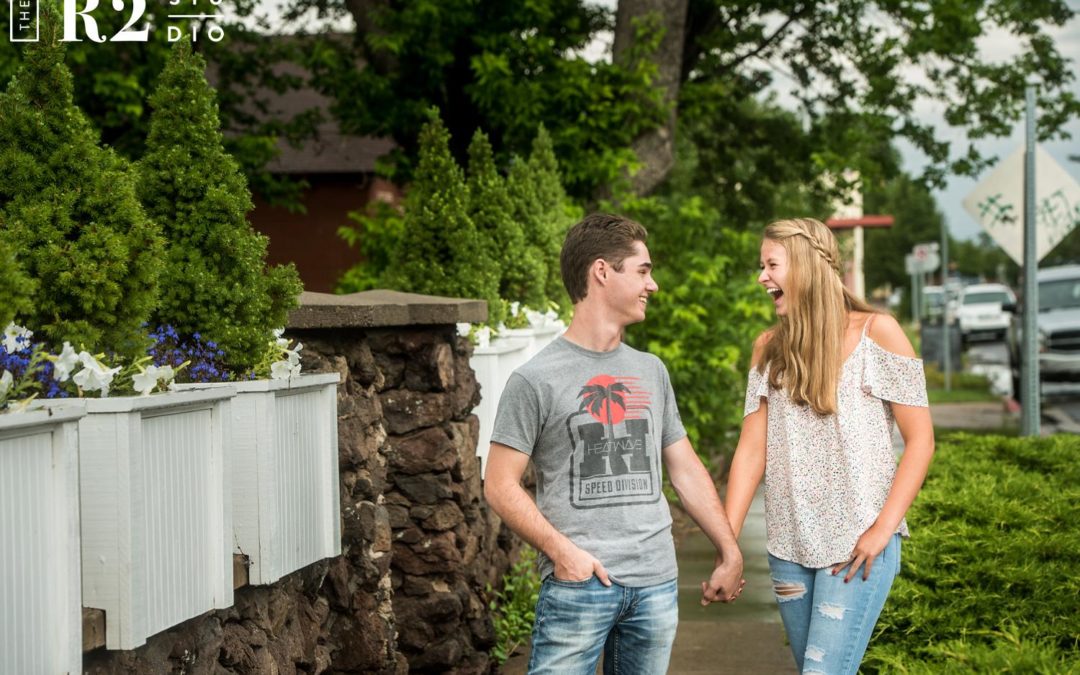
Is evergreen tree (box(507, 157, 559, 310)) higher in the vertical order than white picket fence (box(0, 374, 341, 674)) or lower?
higher

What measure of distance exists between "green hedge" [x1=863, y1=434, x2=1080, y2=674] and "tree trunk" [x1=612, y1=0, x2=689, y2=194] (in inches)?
309

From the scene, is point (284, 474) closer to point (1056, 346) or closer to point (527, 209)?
Answer: point (527, 209)

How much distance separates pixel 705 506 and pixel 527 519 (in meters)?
0.58

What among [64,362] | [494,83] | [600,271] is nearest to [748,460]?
[600,271]

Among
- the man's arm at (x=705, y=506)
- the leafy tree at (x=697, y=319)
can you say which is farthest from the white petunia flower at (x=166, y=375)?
the leafy tree at (x=697, y=319)

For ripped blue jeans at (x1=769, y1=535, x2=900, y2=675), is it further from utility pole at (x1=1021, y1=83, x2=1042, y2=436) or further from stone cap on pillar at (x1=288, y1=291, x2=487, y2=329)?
utility pole at (x1=1021, y1=83, x2=1042, y2=436)

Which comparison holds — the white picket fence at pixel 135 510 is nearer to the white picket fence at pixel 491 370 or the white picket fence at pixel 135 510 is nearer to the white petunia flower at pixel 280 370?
the white petunia flower at pixel 280 370

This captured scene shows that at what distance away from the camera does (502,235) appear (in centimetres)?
970

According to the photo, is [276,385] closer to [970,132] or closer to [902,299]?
[970,132]

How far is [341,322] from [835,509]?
2.10 m

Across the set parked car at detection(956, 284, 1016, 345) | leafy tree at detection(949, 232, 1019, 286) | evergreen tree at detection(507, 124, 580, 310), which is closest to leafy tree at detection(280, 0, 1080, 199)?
evergreen tree at detection(507, 124, 580, 310)

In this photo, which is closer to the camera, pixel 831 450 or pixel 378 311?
pixel 831 450

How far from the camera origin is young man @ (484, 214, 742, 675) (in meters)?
3.53

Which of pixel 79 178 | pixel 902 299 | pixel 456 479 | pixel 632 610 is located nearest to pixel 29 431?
pixel 79 178
